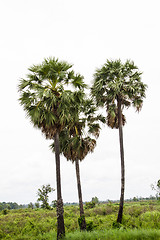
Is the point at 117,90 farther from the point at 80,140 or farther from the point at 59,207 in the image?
the point at 59,207

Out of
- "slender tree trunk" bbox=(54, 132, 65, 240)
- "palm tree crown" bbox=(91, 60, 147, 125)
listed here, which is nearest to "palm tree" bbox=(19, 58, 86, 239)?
"slender tree trunk" bbox=(54, 132, 65, 240)

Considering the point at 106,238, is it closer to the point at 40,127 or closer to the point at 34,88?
the point at 40,127

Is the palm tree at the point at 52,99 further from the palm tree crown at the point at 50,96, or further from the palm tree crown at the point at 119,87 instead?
the palm tree crown at the point at 119,87

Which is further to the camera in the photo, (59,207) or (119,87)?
(119,87)

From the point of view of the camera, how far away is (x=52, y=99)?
14.2 m

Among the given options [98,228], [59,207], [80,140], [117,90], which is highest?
[117,90]

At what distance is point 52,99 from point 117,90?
6506 millimetres

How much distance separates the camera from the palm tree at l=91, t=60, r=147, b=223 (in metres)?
18.6

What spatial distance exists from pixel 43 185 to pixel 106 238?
132 ft

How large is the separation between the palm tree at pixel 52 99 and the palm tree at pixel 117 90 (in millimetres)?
3835

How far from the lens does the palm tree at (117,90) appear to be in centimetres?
1861

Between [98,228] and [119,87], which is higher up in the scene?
[119,87]

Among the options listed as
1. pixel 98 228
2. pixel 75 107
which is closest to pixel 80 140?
pixel 75 107

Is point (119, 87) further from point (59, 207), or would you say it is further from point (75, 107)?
point (59, 207)
